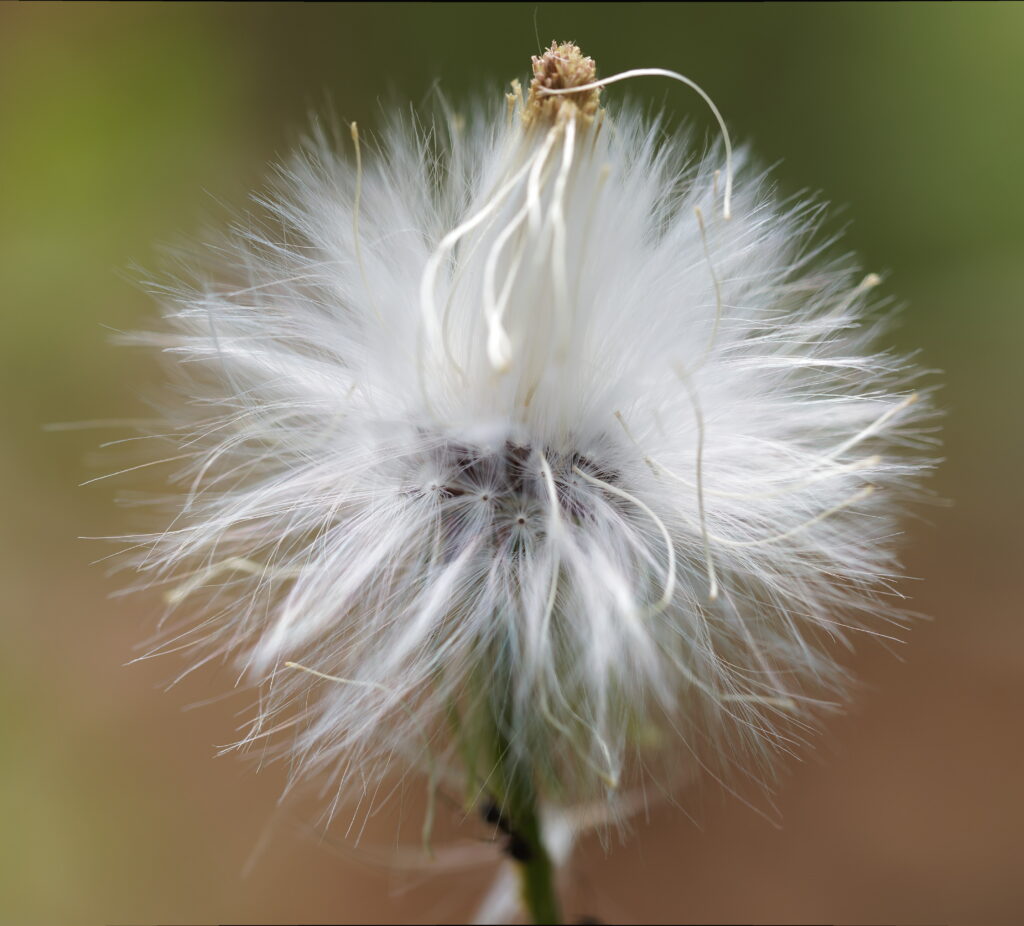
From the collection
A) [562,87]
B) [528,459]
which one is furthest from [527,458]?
[562,87]

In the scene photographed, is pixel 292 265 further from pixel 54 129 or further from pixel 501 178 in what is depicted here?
pixel 54 129

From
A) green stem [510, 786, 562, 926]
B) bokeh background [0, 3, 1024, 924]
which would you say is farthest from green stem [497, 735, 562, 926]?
bokeh background [0, 3, 1024, 924]

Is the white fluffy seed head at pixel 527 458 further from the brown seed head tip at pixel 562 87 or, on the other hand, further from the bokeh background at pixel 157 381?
the bokeh background at pixel 157 381

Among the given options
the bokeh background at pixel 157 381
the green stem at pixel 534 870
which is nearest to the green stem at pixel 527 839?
the green stem at pixel 534 870

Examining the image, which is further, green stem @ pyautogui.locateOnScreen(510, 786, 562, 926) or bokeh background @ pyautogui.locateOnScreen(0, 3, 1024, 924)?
→ bokeh background @ pyautogui.locateOnScreen(0, 3, 1024, 924)

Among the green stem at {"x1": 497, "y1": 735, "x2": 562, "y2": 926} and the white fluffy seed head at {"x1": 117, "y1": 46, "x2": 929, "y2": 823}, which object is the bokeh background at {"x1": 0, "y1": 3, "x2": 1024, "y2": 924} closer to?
the green stem at {"x1": 497, "y1": 735, "x2": 562, "y2": 926}

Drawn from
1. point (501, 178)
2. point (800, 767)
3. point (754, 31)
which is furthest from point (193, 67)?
point (800, 767)
